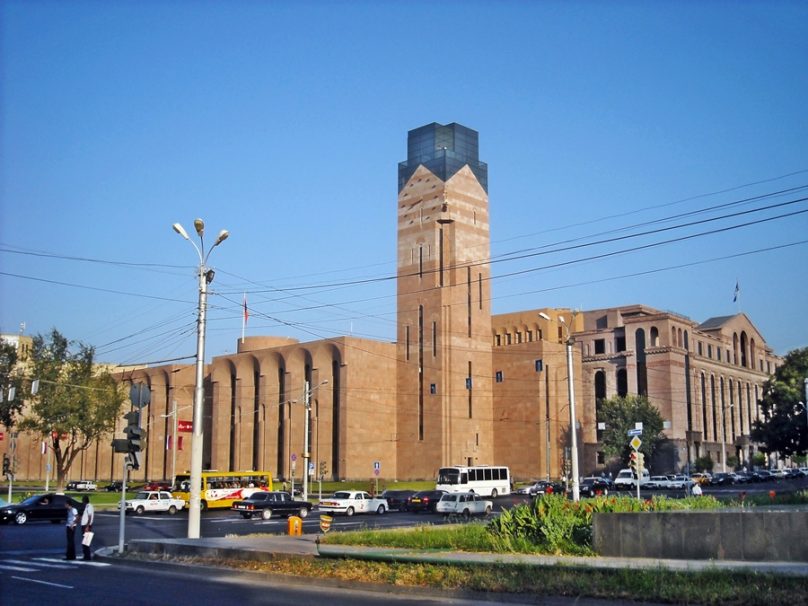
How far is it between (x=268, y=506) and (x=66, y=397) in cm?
2687

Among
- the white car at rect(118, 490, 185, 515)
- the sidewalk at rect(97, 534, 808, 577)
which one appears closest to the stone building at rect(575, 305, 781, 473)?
the white car at rect(118, 490, 185, 515)

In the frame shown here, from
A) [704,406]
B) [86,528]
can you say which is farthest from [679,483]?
[86,528]

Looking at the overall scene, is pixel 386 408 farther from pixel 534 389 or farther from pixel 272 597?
pixel 272 597

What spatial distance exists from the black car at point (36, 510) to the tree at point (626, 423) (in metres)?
57.3

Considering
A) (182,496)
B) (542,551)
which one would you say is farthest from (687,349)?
(542,551)

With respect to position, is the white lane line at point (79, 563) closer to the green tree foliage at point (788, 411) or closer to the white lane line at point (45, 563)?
the white lane line at point (45, 563)

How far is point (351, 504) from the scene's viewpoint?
46.4 meters

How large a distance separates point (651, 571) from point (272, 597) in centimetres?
610

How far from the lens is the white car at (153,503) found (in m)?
47.8

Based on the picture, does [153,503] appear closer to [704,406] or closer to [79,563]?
[79,563]

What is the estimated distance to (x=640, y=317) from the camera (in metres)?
93.7

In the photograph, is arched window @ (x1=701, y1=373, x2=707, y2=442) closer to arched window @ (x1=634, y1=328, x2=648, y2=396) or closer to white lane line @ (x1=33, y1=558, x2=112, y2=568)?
arched window @ (x1=634, y1=328, x2=648, y2=396)

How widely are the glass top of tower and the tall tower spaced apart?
102 mm

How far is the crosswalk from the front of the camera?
18531 millimetres
